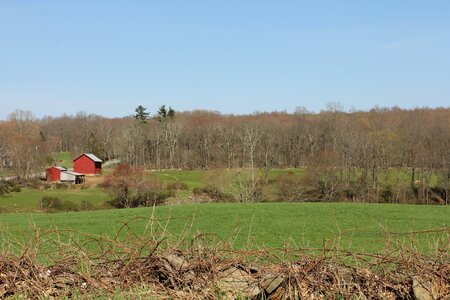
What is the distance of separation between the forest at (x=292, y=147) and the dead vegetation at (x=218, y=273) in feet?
147

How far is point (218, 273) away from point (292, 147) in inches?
3672

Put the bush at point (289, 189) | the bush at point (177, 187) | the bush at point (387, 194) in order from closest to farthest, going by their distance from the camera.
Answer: the bush at point (289, 189), the bush at point (387, 194), the bush at point (177, 187)

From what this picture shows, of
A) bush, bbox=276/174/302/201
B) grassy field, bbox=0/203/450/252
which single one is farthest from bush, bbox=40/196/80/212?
bush, bbox=276/174/302/201

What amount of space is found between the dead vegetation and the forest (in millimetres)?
44752

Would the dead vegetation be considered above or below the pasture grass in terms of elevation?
above

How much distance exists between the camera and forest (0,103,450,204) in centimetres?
5834

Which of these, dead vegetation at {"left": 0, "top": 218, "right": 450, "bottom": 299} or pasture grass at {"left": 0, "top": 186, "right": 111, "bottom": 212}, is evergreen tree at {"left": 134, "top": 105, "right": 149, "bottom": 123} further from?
dead vegetation at {"left": 0, "top": 218, "right": 450, "bottom": 299}

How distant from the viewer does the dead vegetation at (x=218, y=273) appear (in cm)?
476

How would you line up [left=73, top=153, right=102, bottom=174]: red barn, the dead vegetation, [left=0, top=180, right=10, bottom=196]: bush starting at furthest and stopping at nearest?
[left=73, top=153, right=102, bottom=174]: red barn
[left=0, top=180, right=10, bottom=196]: bush
the dead vegetation

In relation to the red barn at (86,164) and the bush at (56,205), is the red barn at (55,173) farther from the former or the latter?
the bush at (56,205)

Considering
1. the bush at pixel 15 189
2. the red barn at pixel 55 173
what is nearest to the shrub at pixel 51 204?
the bush at pixel 15 189

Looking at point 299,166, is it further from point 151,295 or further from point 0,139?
point 151,295

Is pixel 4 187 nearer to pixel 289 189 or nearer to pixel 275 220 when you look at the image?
pixel 289 189

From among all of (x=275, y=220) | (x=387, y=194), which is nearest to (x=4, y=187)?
(x=275, y=220)
